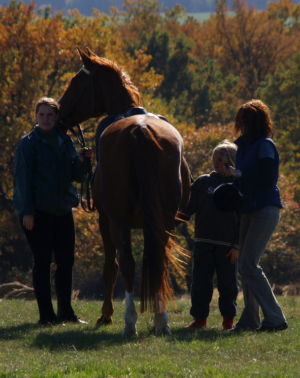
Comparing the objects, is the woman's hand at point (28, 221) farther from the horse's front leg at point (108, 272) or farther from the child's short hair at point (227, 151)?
the child's short hair at point (227, 151)

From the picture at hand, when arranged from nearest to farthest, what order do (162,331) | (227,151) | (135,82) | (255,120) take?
1. (162,331)
2. (255,120)
3. (227,151)
4. (135,82)

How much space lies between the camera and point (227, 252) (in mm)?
8500

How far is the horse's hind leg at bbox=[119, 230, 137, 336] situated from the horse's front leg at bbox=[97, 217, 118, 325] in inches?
46.5

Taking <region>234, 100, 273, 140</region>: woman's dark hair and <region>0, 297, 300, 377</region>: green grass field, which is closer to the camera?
<region>0, 297, 300, 377</region>: green grass field

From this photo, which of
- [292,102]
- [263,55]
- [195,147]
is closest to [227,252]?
[195,147]

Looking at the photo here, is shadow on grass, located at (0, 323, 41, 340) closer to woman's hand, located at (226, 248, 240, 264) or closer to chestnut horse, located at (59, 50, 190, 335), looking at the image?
chestnut horse, located at (59, 50, 190, 335)

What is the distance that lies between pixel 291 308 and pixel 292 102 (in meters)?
27.1

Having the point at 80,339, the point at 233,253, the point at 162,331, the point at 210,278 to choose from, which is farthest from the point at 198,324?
the point at 80,339

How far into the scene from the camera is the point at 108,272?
30.5 feet

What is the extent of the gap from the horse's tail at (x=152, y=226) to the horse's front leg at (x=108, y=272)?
1.49 metres

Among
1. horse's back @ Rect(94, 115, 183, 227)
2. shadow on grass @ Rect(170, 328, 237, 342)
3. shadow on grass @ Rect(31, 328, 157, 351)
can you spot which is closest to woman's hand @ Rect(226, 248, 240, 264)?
shadow on grass @ Rect(170, 328, 237, 342)

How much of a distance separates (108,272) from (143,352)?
2608mm

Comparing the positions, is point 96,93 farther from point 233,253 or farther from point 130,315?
point 130,315

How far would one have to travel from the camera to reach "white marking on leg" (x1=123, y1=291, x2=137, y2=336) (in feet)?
25.4
